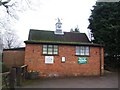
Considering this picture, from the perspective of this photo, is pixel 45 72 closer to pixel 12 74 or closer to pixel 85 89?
pixel 85 89

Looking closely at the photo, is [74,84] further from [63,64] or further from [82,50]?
[82,50]

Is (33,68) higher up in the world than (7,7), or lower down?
lower down

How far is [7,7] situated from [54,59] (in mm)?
5838

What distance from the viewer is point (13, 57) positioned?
22.0m

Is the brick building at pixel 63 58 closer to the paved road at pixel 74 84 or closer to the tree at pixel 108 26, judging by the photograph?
the paved road at pixel 74 84

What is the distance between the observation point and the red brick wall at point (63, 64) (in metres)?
18.5

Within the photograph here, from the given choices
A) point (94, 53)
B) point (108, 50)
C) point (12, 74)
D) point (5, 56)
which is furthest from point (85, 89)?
point (108, 50)

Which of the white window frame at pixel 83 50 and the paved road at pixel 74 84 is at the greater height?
the white window frame at pixel 83 50

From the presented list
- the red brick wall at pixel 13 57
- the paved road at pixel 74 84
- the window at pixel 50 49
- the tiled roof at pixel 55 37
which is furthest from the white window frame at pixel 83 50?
the tiled roof at pixel 55 37

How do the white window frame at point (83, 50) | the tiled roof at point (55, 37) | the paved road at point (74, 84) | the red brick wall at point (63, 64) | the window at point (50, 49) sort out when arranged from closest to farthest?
the paved road at point (74, 84)
the red brick wall at point (63, 64)
the window at point (50, 49)
the white window frame at point (83, 50)
the tiled roof at point (55, 37)

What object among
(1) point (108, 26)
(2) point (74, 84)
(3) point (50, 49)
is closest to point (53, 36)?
(1) point (108, 26)

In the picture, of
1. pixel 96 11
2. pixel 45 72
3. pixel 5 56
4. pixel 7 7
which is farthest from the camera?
pixel 96 11

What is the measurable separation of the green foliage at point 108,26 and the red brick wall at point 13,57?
9264 millimetres

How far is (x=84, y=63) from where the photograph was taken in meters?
19.7
